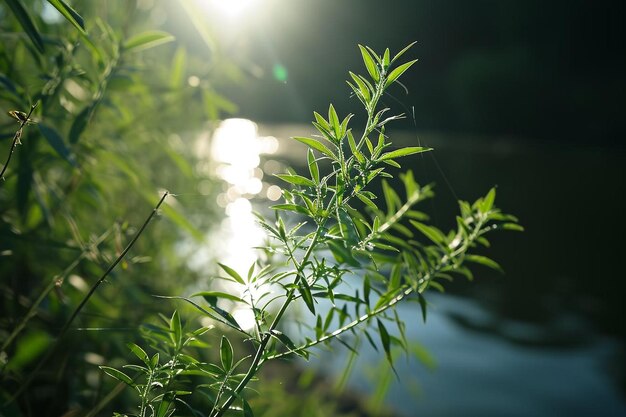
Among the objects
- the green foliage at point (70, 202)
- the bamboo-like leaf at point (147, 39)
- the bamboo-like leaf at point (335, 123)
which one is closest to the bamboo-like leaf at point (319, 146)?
the bamboo-like leaf at point (335, 123)

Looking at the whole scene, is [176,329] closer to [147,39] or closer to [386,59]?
[386,59]

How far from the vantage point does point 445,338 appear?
432 cm

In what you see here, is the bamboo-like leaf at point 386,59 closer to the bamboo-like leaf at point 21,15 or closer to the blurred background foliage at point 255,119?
the blurred background foliage at point 255,119

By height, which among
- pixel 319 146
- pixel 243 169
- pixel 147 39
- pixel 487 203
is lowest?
pixel 319 146

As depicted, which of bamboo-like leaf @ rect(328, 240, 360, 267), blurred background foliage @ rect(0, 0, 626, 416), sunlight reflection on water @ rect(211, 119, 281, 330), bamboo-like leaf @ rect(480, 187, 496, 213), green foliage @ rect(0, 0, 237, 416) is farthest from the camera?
sunlight reflection on water @ rect(211, 119, 281, 330)

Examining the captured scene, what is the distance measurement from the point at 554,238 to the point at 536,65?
9744 mm

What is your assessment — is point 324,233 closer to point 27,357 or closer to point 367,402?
point 27,357

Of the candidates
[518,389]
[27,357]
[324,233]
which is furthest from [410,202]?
[518,389]

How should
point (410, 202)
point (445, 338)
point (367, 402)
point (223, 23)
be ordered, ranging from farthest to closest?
point (445, 338), point (367, 402), point (223, 23), point (410, 202)

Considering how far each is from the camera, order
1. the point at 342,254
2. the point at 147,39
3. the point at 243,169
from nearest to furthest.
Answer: the point at 342,254
the point at 147,39
the point at 243,169

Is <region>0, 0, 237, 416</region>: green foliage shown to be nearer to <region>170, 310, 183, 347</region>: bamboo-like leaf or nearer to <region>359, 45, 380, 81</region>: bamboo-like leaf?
<region>170, 310, 183, 347</region>: bamboo-like leaf

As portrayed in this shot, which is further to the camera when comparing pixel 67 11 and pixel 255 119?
pixel 255 119

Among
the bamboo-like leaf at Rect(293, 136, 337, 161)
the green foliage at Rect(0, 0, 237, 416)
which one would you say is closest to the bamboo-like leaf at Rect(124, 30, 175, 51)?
the green foliage at Rect(0, 0, 237, 416)

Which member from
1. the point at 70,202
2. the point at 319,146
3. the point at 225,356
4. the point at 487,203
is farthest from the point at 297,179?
the point at 70,202
